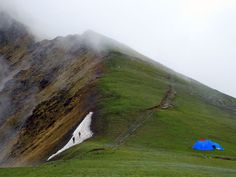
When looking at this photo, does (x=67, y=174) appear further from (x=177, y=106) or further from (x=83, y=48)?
(x=83, y=48)

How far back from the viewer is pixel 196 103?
355 ft

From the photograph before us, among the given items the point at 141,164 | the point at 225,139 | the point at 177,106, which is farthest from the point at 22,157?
the point at 141,164

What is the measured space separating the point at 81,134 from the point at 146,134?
11459 millimetres

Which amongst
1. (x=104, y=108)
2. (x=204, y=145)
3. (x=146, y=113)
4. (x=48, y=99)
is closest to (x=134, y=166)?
(x=204, y=145)

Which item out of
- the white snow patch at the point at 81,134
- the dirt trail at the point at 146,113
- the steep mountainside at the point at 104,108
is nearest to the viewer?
the dirt trail at the point at 146,113

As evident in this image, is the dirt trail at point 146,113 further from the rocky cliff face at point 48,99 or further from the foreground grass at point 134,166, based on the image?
the rocky cliff face at point 48,99

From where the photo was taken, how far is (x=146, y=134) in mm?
72250

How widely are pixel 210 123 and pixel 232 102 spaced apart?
154 ft

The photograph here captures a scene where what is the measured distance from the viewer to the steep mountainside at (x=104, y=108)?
239 ft

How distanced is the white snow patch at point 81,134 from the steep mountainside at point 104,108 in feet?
4.48

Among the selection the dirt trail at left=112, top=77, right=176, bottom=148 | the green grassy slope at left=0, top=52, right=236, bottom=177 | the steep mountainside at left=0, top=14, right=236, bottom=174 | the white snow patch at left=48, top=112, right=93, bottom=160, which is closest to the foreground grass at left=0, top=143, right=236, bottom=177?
the green grassy slope at left=0, top=52, right=236, bottom=177

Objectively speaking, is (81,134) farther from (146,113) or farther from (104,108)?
(146,113)

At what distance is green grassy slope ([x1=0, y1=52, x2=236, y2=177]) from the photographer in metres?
48.5

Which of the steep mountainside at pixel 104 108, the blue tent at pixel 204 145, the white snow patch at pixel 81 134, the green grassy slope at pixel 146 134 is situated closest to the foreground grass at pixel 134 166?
the green grassy slope at pixel 146 134
